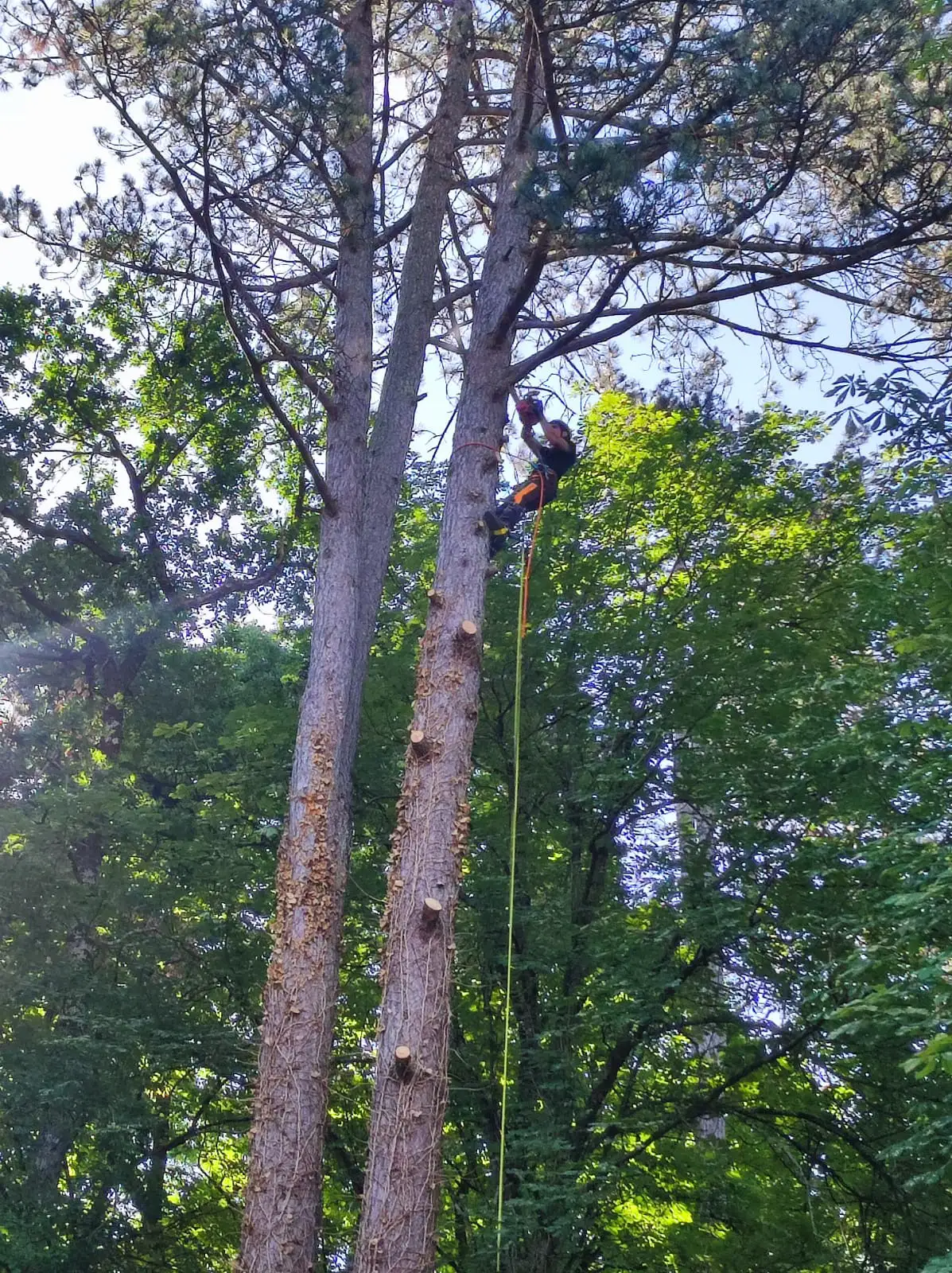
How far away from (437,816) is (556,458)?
8.17 ft

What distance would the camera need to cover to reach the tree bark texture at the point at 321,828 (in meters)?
4.68

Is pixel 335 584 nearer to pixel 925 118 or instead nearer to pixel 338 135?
pixel 338 135

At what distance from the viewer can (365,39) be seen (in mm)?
6879

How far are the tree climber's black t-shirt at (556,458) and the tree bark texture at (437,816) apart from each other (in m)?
0.59

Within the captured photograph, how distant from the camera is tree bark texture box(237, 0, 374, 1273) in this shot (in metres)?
4.68

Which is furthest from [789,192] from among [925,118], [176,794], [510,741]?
[176,794]

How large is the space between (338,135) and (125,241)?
1770 millimetres

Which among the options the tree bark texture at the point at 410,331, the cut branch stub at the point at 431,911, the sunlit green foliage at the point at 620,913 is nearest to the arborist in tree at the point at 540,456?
the tree bark texture at the point at 410,331

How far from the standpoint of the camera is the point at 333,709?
561 cm

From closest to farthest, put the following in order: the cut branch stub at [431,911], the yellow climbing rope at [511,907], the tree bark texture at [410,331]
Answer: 1. the cut branch stub at [431,911]
2. the yellow climbing rope at [511,907]
3. the tree bark texture at [410,331]

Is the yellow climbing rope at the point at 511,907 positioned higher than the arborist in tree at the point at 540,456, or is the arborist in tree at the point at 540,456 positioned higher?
the arborist in tree at the point at 540,456

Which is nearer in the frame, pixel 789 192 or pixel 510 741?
pixel 789 192

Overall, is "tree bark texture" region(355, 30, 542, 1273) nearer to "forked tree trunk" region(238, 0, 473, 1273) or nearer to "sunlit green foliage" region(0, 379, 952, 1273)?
"forked tree trunk" region(238, 0, 473, 1273)

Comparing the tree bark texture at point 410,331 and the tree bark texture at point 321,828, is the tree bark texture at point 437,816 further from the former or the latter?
the tree bark texture at point 410,331
